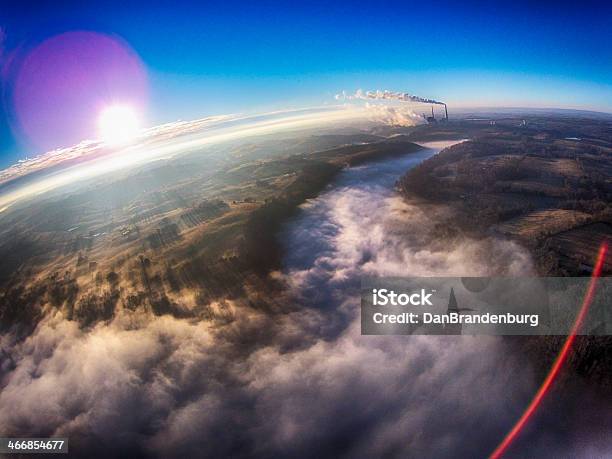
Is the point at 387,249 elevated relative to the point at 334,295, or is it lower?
elevated

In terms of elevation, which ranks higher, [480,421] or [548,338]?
[548,338]

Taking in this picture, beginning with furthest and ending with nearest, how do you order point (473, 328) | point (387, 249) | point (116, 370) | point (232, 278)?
1. point (387, 249)
2. point (232, 278)
3. point (116, 370)
4. point (473, 328)

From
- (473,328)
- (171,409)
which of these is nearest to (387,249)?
(473,328)

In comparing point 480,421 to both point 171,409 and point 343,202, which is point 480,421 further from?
point 343,202

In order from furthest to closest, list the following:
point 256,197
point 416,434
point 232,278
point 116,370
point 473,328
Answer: point 256,197
point 232,278
point 116,370
point 473,328
point 416,434

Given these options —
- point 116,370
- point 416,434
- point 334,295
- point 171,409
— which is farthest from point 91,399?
point 416,434

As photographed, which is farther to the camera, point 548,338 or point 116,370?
point 116,370

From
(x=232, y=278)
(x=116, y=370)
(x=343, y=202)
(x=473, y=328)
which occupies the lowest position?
(x=116, y=370)

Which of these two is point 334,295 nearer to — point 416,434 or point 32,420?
point 416,434

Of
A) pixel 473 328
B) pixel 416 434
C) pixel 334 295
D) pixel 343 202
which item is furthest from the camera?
pixel 343 202
